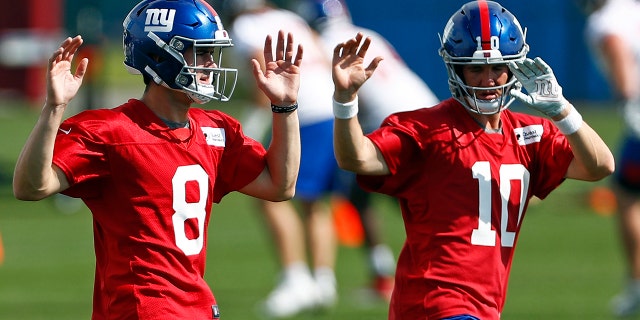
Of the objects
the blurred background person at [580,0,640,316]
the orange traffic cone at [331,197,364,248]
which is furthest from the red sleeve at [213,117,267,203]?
the orange traffic cone at [331,197,364,248]

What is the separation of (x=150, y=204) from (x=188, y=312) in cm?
42

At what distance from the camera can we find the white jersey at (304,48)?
8.71 m

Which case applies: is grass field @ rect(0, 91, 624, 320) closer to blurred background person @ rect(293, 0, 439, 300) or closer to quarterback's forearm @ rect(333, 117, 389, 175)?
blurred background person @ rect(293, 0, 439, 300)

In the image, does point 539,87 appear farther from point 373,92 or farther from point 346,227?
point 346,227

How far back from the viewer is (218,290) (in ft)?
30.1

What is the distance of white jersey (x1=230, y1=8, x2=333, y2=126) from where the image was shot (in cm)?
871

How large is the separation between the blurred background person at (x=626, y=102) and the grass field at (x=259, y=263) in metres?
0.29

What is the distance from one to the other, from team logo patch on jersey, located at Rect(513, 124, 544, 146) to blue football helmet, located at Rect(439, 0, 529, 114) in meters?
0.19

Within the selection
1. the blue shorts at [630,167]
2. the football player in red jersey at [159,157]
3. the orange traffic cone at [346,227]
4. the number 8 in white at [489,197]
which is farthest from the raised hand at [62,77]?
the orange traffic cone at [346,227]

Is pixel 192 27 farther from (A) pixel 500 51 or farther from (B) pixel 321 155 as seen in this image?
(B) pixel 321 155

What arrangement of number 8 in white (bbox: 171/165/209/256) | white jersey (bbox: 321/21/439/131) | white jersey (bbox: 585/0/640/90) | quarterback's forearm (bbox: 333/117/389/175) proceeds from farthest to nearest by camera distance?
white jersey (bbox: 321/21/439/131) → white jersey (bbox: 585/0/640/90) → quarterback's forearm (bbox: 333/117/389/175) → number 8 in white (bbox: 171/165/209/256)

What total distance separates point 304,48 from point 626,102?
2322 mm

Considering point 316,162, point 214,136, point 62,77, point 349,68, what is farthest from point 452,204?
point 316,162

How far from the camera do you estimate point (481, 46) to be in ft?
16.2
